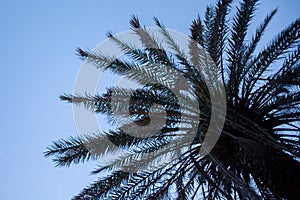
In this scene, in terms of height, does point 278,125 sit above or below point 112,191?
above

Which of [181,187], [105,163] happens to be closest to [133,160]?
[105,163]

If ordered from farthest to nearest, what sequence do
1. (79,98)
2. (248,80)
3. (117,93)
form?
(248,80) → (79,98) → (117,93)

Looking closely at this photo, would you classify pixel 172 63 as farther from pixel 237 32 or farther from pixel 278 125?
pixel 278 125

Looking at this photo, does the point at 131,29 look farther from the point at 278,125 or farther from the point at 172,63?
the point at 278,125

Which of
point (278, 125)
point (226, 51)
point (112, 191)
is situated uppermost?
point (226, 51)

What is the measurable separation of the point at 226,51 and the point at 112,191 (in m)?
3.13

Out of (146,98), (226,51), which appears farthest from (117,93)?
(226,51)

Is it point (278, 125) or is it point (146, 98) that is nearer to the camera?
point (146, 98)

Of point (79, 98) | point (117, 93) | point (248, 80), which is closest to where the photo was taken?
point (117, 93)

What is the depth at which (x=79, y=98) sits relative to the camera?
549 centimetres

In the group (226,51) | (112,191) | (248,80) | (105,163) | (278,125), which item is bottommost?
(112,191)

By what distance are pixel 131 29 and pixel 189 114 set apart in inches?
71.0

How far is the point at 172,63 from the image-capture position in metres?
5.55

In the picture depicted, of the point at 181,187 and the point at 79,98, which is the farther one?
the point at 79,98
